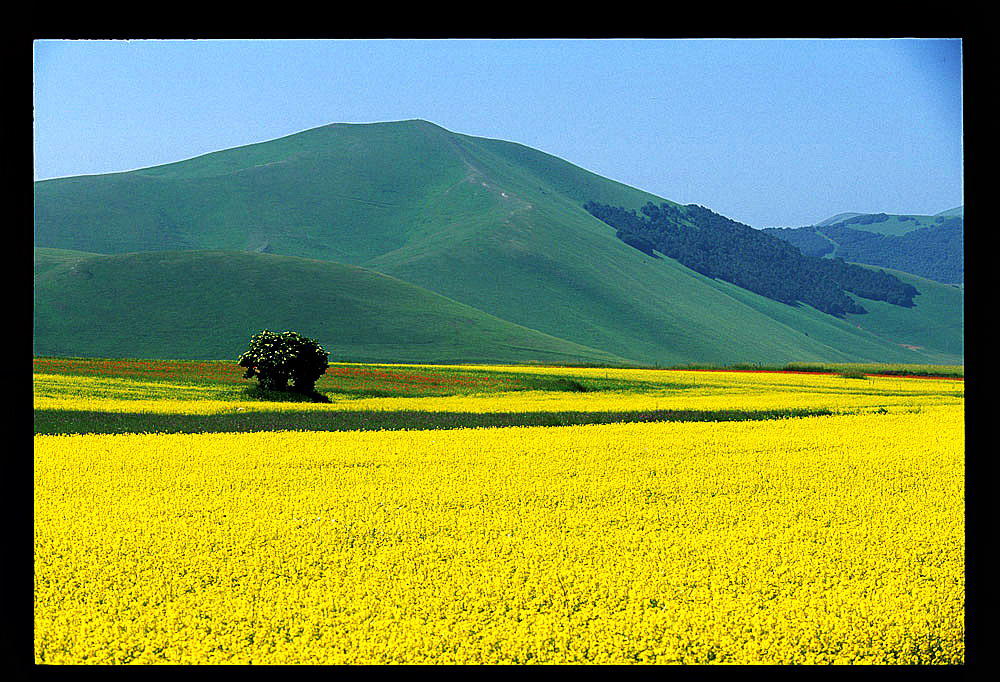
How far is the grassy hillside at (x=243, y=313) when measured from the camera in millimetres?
95375

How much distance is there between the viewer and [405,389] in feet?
120

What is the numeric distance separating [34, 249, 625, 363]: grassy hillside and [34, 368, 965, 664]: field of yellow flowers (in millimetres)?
82311

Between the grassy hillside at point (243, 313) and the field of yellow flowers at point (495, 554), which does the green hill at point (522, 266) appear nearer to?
the grassy hillside at point (243, 313)

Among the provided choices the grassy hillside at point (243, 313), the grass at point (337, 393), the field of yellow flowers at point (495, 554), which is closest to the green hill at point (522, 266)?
the grassy hillside at point (243, 313)

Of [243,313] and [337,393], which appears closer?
[337,393]

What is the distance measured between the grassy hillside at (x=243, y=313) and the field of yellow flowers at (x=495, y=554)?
→ 8231 centimetres

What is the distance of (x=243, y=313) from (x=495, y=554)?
10260 cm

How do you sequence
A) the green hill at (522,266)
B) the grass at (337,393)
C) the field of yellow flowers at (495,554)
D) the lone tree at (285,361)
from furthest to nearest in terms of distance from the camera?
the green hill at (522,266), the lone tree at (285,361), the grass at (337,393), the field of yellow flowers at (495,554)

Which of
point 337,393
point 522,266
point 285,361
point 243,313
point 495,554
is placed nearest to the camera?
point 495,554

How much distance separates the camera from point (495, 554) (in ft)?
24.9

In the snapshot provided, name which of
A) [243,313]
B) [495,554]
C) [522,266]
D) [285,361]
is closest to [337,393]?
[285,361]

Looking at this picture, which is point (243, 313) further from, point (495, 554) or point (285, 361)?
point (495, 554)

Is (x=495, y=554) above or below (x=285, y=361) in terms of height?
below

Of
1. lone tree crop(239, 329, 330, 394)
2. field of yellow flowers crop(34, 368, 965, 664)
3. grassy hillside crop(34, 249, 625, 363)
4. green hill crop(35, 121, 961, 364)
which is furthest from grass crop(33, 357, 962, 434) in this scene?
green hill crop(35, 121, 961, 364)
